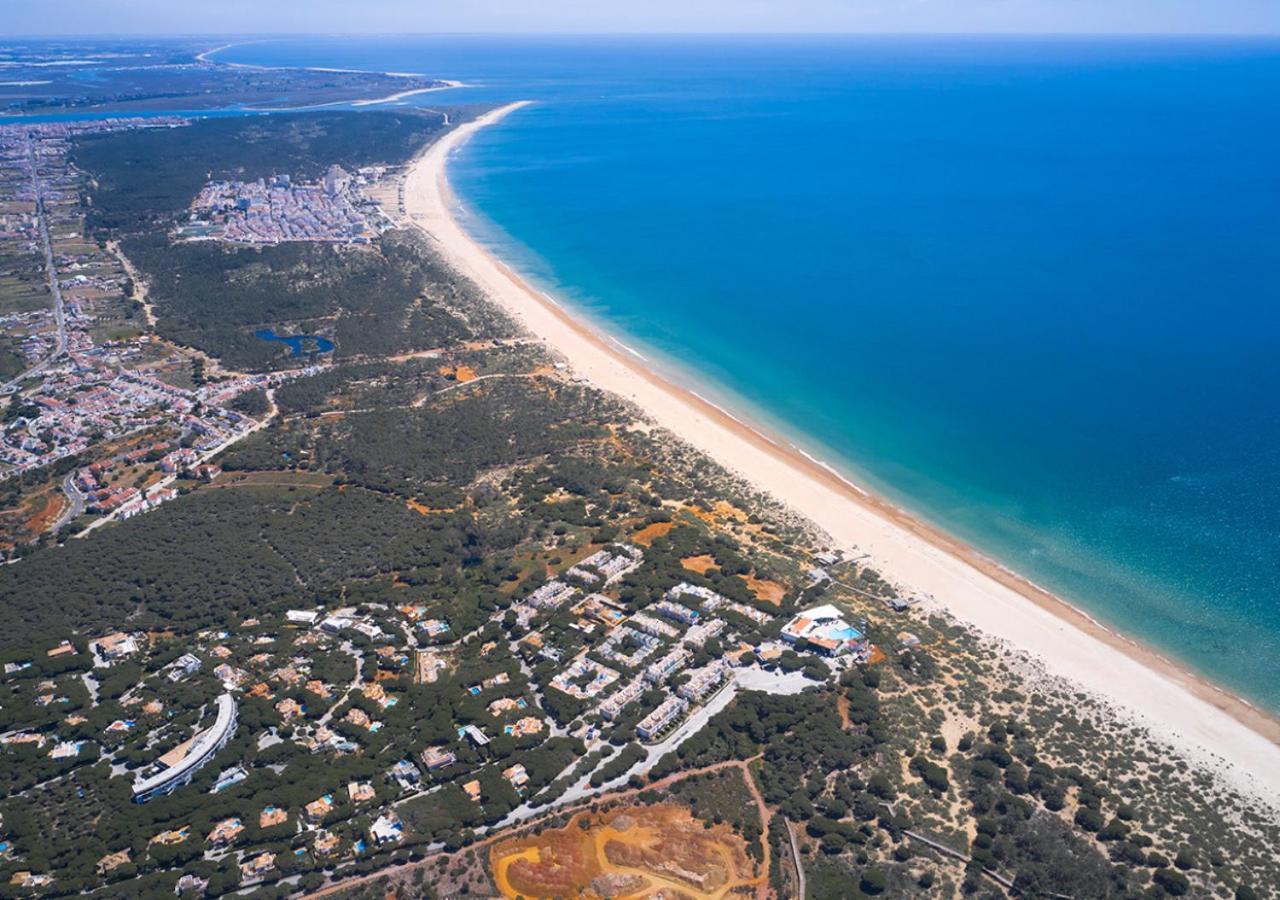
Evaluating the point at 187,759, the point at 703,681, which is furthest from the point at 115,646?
the point at 703,681

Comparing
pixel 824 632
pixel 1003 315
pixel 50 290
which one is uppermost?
pixel 1003 315

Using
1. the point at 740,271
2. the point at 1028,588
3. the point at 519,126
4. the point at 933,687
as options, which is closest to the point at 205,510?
the point at 933,687

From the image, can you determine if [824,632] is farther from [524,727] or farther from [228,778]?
[228,778]

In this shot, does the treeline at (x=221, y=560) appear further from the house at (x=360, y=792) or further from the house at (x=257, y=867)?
the house at (x=257, y=867)

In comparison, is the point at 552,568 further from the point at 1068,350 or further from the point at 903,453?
the point at 1068,350

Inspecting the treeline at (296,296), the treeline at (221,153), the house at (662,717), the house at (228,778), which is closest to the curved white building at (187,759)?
the house at (228,778)
